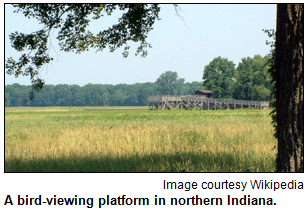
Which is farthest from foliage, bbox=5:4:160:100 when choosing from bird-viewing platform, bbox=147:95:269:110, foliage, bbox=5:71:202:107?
foliage, bbox=5:71:202:107

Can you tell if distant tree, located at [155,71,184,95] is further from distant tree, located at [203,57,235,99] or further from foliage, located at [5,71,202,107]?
distant tree, located at [203,57,235,99]

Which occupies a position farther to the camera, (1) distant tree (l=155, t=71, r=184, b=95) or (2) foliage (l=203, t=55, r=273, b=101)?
(1) distant tree (l=155, t=71, r=184, b=95)

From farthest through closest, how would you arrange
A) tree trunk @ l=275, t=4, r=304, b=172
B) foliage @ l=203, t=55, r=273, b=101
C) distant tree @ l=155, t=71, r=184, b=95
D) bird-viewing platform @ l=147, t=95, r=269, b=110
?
distant tree @ l=155, t=71, r=184, b=95, foliage @ l=203, t=55, r=273, b=101, bird-viewing platform @ l=147, t=95, r=269, b=110, tree trunk @ l=275, t=4, r=304, b=172

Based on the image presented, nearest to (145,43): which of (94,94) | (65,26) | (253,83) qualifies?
(65,26)

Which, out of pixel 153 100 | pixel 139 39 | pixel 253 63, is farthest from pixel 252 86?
pixel 139 39

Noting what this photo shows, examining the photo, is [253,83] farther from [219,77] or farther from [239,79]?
[219,77]

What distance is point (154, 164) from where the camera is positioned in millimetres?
7668

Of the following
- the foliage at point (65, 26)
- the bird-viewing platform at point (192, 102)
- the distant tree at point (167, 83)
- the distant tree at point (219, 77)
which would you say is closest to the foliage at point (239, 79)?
the distant tree at point (219, 77)

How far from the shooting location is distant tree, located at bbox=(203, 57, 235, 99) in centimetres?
7750

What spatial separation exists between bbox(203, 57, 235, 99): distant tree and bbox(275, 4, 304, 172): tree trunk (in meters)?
72.3

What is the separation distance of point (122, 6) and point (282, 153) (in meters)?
5.78

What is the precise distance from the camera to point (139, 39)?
1027 centimetres

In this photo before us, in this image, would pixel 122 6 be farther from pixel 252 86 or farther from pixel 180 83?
pixel 180 83

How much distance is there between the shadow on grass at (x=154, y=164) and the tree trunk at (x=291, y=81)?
1.44 m
